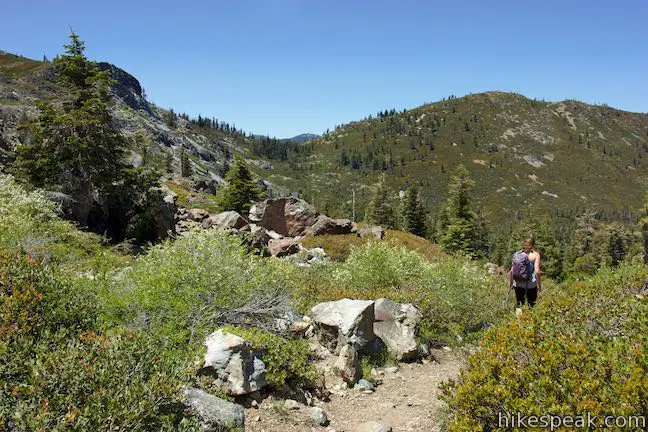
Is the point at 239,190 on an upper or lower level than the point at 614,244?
upper

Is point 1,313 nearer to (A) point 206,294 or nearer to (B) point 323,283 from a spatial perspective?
(A) point 206,294

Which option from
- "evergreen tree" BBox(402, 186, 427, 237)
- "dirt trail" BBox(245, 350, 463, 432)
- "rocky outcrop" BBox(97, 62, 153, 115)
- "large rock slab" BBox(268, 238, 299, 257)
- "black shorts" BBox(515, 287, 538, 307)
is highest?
"rocky outcrop" BBox(97, 62, 153, 115)

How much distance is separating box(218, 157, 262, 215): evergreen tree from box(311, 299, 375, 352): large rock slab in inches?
898

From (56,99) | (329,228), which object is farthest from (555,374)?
(56,99)

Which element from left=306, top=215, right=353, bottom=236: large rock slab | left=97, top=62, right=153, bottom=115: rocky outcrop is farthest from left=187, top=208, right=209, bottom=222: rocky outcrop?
left=97, top=62, right=153, bottom=115: rocky outcrop

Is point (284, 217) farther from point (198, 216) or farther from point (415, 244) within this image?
point (415, 244)

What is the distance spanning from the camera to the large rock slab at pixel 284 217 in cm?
2600

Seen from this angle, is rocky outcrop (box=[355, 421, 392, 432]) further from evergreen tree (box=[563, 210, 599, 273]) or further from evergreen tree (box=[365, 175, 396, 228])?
evergreen tree (box=[563, 210, 599, 273])

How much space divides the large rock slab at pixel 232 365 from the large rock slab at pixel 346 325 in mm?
2381

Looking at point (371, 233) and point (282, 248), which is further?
point (371, 233)

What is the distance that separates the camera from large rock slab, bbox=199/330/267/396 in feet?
18.6

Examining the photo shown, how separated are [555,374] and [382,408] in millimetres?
3473

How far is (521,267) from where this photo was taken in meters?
9.55

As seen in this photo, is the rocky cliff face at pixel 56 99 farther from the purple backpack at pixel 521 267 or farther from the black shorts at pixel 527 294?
the black shorts at pixel 527 294
